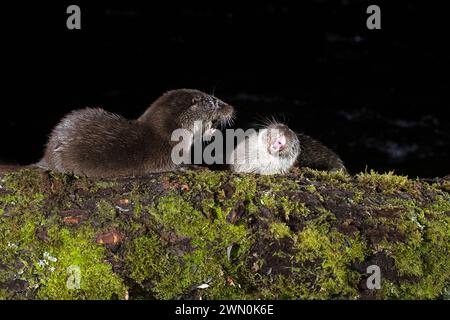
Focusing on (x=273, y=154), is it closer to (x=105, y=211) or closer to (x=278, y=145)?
(x=278, y=145)

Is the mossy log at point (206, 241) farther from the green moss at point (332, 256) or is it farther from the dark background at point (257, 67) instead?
the dark background at point (257, 67)

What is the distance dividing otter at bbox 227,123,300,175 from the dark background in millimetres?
3800

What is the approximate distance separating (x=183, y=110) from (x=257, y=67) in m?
5.98

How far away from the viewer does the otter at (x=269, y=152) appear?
22.3 ft

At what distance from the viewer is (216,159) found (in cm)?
719

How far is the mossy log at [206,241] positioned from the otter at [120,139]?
3.34ft

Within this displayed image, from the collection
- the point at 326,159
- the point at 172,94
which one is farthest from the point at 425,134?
the point at 172,94

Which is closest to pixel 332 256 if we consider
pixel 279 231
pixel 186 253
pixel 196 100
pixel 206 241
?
pixel 279 231

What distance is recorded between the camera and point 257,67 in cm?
1186

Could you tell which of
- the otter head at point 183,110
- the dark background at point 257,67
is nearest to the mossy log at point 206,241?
the otter head at point 183,110

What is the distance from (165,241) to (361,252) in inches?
51.0

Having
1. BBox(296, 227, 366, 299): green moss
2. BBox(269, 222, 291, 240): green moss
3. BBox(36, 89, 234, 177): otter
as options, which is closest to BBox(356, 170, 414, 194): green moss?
BBox(296, 227, 366, 299): green moss
